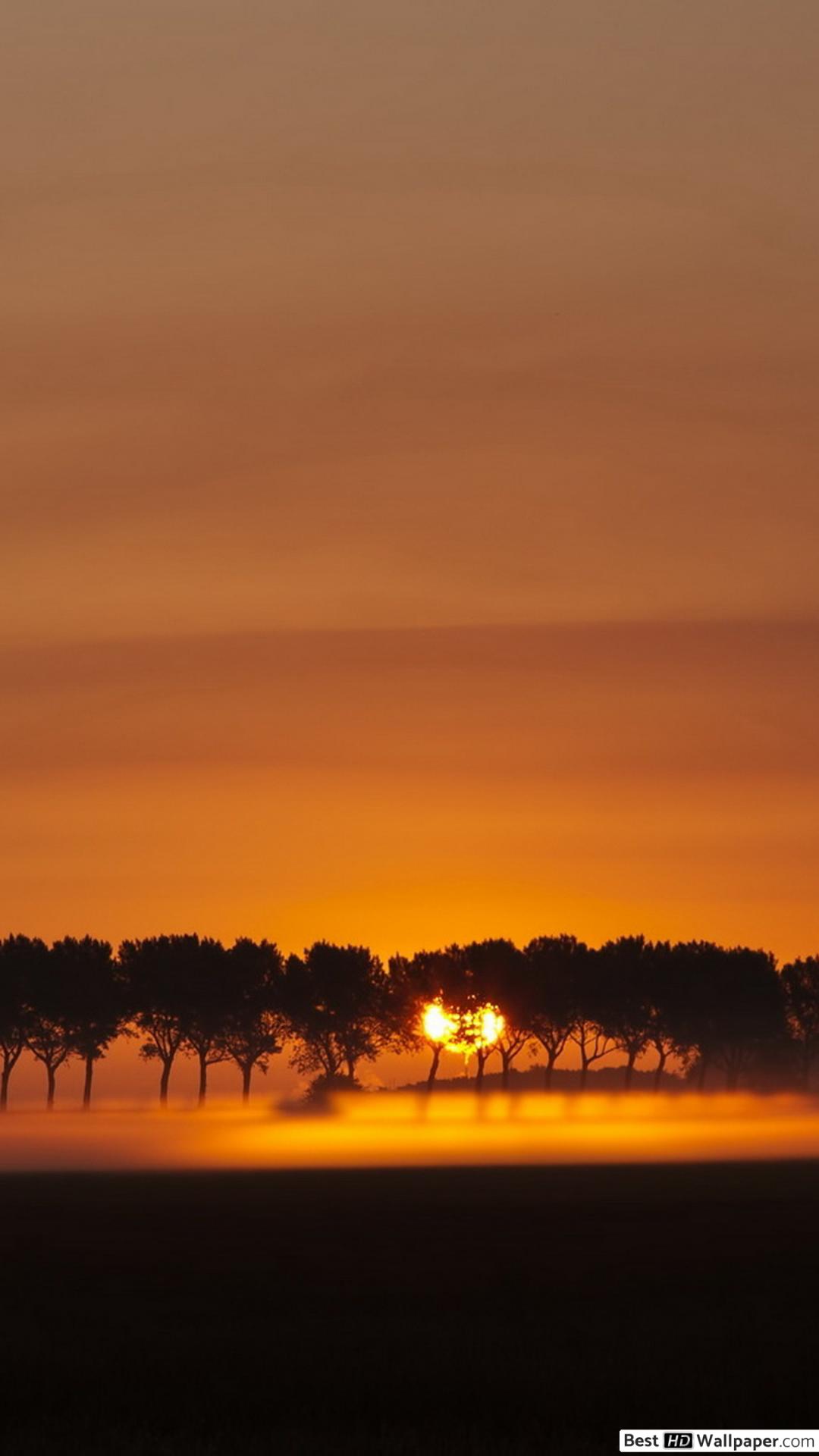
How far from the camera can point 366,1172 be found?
123 meters

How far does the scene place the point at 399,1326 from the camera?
45438mm

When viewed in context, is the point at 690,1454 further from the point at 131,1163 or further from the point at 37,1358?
the point at 131,1163

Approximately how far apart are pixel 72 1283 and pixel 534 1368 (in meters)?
19.3

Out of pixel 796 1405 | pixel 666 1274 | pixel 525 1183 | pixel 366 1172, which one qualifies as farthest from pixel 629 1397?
pixel 366 1172

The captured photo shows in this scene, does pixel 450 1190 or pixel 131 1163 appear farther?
pixel 131 1163

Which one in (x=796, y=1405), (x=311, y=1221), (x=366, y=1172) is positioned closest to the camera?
(x=796, y=1405)

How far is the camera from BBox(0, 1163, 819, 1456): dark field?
113 ft

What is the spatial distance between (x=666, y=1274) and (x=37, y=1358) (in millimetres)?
21635

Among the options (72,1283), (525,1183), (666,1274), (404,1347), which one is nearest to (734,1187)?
(525,1183)

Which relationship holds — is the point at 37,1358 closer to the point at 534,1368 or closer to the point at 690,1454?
the point at 534,1368

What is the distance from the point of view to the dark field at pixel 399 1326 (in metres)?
34.5

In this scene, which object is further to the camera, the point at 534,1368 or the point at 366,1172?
the point at 366,1172

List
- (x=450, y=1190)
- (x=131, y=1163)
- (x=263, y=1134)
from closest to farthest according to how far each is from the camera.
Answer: (x=450, y=1190), (x=131, y=1163), (x=263, y=1134)

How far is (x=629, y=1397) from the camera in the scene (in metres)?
36.3
